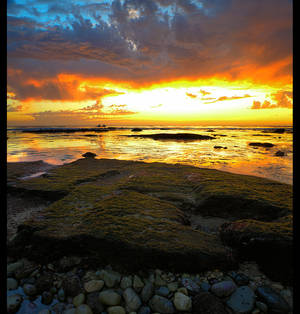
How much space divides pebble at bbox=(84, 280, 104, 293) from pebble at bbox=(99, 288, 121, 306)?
0.16m

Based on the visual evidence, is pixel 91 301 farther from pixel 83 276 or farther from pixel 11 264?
pixel 11 264

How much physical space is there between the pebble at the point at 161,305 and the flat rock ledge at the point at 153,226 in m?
0.57

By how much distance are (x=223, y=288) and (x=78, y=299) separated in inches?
91.0

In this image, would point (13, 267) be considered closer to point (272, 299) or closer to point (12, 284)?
point (12, 284)

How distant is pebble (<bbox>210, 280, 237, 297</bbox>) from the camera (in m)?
2.87

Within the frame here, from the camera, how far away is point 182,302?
2732 millimetres

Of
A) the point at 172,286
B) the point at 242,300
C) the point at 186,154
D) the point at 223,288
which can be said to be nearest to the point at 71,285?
the point at 172,286

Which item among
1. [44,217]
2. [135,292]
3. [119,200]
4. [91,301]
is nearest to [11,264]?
[44,217]

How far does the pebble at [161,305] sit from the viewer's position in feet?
8.75

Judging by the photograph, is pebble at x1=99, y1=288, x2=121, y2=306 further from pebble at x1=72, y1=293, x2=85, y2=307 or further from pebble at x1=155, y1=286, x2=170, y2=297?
pebble at x1=155, y1=286, x2=170, y2=297

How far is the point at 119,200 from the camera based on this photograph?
5465mm

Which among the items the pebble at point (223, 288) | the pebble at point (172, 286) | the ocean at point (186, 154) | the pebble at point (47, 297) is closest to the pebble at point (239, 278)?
the pebble at point (223, 288)
